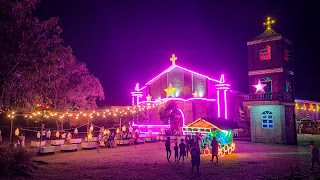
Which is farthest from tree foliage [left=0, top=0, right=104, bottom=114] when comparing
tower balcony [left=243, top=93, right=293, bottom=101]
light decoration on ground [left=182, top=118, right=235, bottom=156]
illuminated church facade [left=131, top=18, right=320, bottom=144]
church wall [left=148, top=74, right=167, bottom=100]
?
church wall [left=148, top=74, right=167, bottom=100]

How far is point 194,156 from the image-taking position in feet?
43.7

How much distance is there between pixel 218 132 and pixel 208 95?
17.6m

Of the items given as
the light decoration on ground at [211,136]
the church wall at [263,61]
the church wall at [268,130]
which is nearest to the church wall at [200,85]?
the church wall at [263,61]

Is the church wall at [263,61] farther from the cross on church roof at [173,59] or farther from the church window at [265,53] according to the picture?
the cross on church roof at [173,59]

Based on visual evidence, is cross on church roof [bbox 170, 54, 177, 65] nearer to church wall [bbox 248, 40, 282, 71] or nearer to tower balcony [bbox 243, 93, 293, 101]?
church wall [bbox 248, 40, 282, 71]

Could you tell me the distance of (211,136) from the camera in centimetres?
1991

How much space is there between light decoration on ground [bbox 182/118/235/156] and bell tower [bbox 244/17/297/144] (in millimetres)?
8884

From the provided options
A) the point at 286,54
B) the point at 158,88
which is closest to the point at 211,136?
the point at 286,54

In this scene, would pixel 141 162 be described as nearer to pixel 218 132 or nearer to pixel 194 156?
pixel 194 156

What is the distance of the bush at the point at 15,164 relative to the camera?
40.4ft

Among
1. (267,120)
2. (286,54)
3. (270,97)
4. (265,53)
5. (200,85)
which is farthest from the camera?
(200,85)

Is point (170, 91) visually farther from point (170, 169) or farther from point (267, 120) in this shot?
point (170, 169)

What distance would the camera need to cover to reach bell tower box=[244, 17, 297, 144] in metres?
26.7

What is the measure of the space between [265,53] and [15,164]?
25.7 metres
